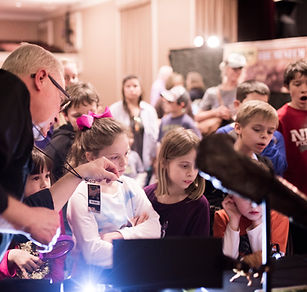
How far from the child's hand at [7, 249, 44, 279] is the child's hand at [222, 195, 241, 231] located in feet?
2.43

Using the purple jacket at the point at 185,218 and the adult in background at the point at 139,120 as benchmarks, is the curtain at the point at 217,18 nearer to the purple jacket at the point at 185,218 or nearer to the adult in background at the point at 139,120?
the adult in background at the point at 139,120

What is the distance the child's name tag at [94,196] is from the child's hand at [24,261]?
27cm

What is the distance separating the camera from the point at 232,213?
2109mm

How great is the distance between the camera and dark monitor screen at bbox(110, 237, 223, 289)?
1.14m

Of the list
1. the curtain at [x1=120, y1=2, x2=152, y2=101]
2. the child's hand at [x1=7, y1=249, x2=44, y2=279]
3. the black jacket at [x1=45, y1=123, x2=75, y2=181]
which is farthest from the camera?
the curtain at [x1=120, y1=2, x2=152, y2=101]

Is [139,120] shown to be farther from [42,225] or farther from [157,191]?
[42,225]

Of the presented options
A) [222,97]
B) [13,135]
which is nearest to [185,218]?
[13,135]

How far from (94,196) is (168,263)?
31.9 inches

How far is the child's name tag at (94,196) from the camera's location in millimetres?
1915

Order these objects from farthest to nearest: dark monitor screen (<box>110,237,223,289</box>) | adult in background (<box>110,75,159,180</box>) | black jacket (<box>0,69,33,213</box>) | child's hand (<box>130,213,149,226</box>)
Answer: adult in background (<box>110,75,159,180</box>) → child's hand (<box>130,213,149,226</box>) → black jacket (<box>0,69,33,213</box>) → dark monitor screen (<box>110,237,223,289</box>)

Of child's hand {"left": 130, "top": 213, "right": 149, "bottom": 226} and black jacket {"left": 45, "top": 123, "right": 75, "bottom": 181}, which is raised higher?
black jacket {"left": 45, "top": 123, "right": 75, "bottom": 181}

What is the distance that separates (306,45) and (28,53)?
10.3 ft

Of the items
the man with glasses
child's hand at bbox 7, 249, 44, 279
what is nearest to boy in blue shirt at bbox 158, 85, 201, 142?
child's hand at bbox 7, 249, 44, 279

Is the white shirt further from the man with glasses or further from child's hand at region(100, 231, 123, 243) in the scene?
the man with glasses
